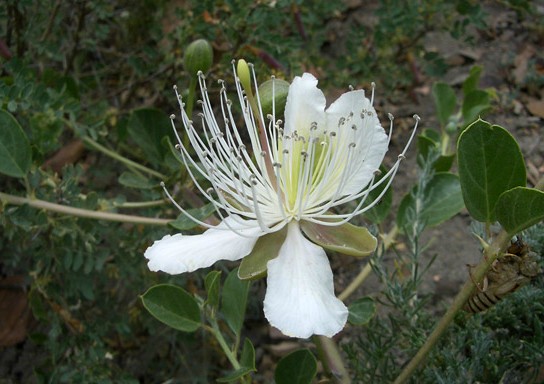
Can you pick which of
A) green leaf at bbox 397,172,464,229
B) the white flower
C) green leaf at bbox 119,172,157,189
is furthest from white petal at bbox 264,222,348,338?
green leaf at bbox 119,172,157,189

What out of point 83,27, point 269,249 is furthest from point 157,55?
point 269,249

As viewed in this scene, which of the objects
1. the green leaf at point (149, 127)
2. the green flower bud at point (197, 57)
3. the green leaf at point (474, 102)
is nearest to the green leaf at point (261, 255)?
the green flower bud at point (197, 57)

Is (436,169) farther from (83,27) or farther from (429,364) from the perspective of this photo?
(83,27)

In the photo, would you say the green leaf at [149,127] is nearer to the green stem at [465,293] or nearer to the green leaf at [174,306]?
the green leaf at [174,306]

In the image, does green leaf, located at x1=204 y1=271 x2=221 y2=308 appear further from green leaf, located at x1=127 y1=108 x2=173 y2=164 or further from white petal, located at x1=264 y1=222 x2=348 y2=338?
green leaf, located at x1=127 y1=108 x2=173 y2=164

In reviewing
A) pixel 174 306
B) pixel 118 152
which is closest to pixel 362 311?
pixel 174 306
